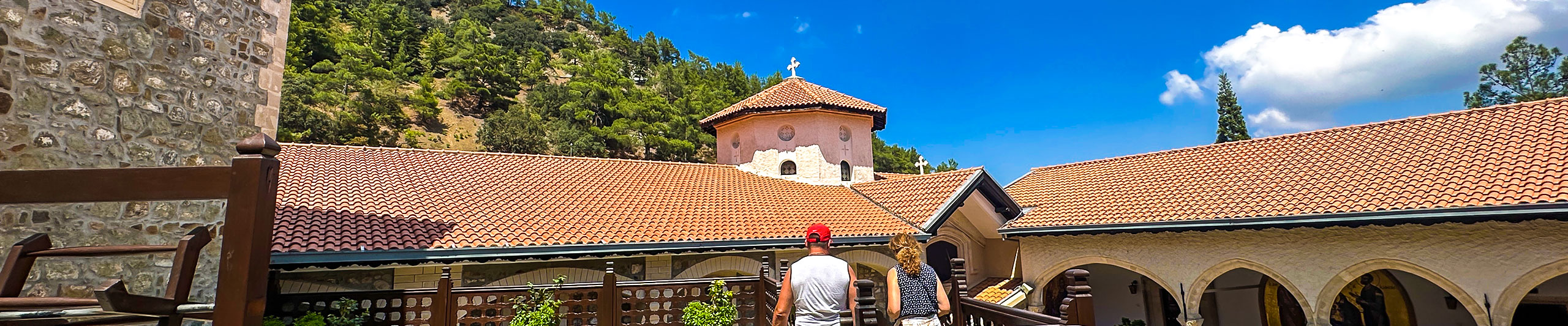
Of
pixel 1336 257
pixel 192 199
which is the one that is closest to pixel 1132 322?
pixel 1336 257

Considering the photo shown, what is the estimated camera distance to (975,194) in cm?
1214

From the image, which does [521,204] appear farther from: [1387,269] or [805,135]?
[1387,269]

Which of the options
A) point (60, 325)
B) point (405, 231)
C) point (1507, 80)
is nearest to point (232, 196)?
point (60, 325)

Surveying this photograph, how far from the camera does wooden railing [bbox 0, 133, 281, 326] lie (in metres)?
1.69

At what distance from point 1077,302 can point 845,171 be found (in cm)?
1211

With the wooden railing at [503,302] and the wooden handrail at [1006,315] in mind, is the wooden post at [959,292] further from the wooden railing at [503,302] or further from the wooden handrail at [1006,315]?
the wooden railing at [503,302]

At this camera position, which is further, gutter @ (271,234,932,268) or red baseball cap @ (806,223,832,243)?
gutter @ (271,234,932,268)

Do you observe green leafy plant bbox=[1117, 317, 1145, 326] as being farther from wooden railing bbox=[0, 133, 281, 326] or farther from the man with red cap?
wooden railing bbox=[0, 133, 281, 326]

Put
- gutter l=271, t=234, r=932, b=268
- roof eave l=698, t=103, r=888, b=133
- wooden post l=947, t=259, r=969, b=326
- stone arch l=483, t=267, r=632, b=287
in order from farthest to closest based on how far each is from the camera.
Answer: roof eave l=698, t=103, r=888, b=133
stone arch l=483, t=267, r=632, b=287
gutter l=271, t=234, r=932, b=268
wooden post l=947, t=259, r=969, b=326

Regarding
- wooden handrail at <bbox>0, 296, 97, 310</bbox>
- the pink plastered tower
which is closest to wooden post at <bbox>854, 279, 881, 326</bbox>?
wooden handrail at <bbox>0, 296, 97, 310</bbox>

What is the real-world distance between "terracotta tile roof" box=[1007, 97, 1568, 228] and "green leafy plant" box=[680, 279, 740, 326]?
22.4 feet

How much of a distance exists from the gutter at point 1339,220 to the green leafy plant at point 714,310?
679 centimetres

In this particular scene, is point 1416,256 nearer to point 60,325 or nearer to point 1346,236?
point 1346,236

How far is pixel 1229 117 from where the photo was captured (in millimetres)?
31391
